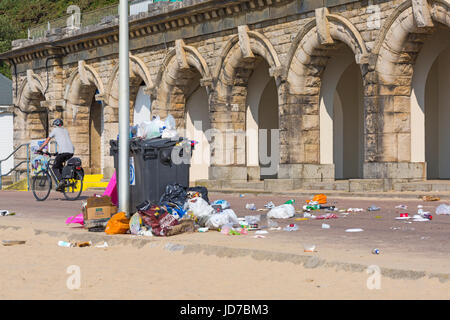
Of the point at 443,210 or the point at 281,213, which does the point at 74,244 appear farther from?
the point at 443,210

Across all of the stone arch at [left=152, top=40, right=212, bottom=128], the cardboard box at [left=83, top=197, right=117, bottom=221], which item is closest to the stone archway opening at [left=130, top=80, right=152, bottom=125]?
the stone arch at [left=152, top=40, right=212, bottom=128]

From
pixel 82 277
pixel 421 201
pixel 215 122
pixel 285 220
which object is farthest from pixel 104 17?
pixel 82 277

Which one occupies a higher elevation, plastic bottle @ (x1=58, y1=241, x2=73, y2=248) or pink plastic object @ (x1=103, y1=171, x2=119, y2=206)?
pink plastic object @ (x1=103, y1=171, x2=119, y2=206)

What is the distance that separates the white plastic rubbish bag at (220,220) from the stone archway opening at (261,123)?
1348 centimetres

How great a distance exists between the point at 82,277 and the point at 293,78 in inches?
605

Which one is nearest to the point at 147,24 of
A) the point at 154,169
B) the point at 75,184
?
the point at 75,184

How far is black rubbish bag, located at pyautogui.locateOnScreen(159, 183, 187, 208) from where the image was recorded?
1138cm

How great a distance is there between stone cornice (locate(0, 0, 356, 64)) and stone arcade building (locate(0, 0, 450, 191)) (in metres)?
0.05

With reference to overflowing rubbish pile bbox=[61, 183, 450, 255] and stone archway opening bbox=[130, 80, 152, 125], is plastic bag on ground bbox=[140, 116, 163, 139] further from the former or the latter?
stone archway opening bbox=[130, 80, 152, 125]

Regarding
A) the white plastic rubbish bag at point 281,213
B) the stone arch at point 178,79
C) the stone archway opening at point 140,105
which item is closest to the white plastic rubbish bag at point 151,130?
the white plastic rubbish bag at point 281,213

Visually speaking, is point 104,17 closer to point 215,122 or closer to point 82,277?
point 215,122

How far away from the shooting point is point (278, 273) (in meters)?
7.31

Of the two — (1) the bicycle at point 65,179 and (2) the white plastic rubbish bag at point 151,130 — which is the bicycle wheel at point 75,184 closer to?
(1) the bicycle at point 65,179
